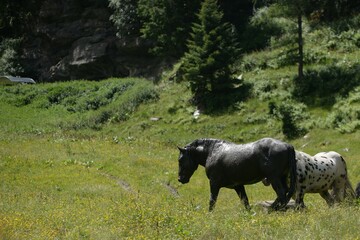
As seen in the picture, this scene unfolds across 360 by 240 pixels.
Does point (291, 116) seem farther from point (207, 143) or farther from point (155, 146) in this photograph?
point (207, 143)

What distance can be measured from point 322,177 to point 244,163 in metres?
2.60

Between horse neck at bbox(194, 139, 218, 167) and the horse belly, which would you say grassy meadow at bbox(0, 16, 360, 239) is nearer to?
the horse belly

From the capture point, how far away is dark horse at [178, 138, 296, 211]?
52.3 feet

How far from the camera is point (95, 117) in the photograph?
57.2 metres

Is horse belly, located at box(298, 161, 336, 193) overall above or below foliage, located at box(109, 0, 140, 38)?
above

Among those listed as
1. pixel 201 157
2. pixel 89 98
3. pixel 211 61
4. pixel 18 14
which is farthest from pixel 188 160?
pixel 18 14

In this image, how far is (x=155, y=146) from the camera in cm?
4091

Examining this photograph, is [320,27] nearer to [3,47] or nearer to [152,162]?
[152,162]

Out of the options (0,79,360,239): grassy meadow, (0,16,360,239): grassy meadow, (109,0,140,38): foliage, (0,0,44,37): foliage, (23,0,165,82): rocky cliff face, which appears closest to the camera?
(0,79,360,239): grassy meadow

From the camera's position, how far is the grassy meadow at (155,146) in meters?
13.7

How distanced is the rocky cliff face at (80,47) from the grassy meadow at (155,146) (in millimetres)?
5904

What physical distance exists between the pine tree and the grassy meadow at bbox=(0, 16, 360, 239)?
209cm

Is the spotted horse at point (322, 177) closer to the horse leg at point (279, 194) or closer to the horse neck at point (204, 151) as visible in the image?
the horse leg at point (279, 194)

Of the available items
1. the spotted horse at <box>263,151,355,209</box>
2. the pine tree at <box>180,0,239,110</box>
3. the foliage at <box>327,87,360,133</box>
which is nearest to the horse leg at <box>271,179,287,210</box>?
the spotted horse at <box>263,151,355,209</box>
